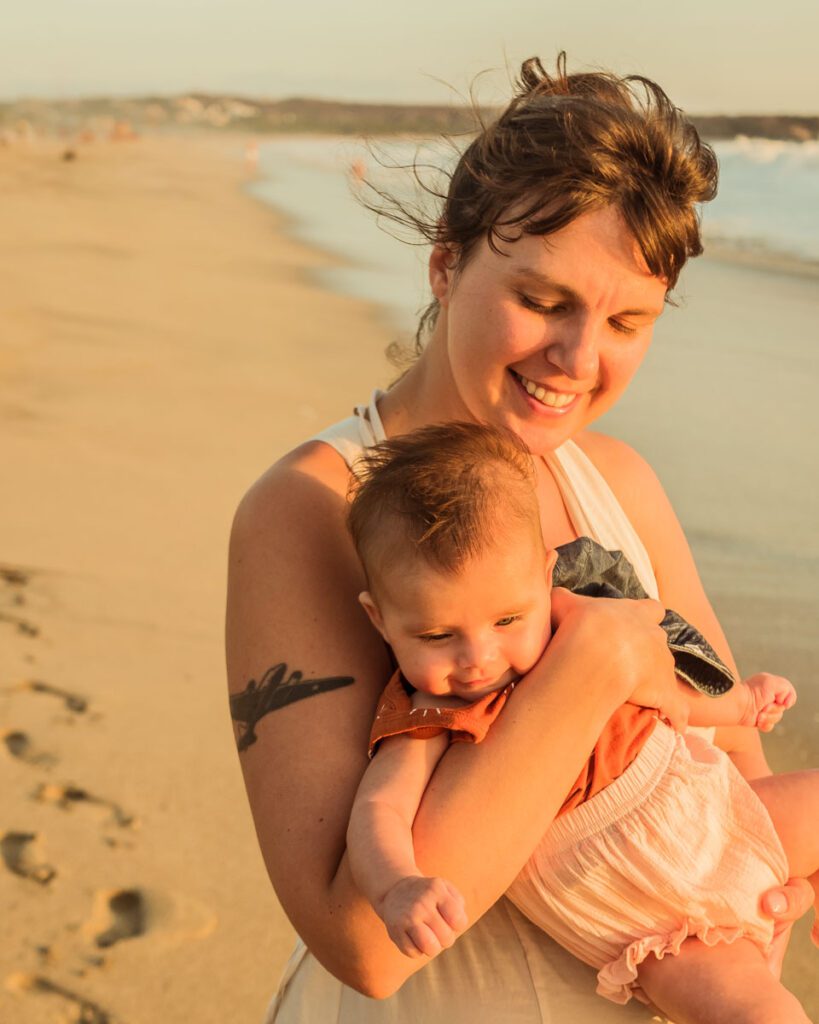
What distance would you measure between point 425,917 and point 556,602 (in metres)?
0.69

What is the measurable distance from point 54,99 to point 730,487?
6008 cm

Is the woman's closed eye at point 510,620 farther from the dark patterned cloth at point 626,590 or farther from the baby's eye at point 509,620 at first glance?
the dark patterned cloth at point 626,590

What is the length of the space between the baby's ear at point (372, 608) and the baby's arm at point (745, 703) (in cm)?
62

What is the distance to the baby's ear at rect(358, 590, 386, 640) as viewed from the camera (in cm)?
226

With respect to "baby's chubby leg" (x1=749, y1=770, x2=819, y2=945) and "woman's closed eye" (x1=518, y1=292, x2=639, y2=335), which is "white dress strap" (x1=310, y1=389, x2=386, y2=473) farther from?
"baby's chubby leg" (x1=749, y1=770, x2=819, y2=945)

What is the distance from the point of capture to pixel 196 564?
242 inches

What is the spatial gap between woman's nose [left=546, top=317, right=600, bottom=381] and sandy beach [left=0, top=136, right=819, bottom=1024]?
2166 millimetres

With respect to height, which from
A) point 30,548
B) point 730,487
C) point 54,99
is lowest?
point 54,99

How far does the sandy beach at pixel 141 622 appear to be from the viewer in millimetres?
3826

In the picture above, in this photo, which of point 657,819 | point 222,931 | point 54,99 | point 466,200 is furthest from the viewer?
point 54,99

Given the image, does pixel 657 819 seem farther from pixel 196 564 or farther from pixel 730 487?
pixel 730 487

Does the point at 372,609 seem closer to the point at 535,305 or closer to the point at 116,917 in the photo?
the point at 535,305

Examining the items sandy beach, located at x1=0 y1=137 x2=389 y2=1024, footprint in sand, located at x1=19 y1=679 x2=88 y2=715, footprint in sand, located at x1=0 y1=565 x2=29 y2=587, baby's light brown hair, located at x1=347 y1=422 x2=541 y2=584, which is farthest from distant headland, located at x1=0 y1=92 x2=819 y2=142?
baby's light brown hair, located at x1=347 y1=422 x2=541 y2=584

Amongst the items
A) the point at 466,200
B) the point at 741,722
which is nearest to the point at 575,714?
the point at 741,722
